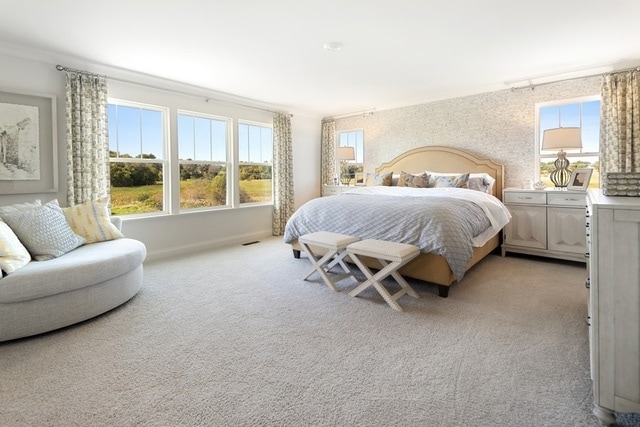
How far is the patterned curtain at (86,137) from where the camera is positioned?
353cm

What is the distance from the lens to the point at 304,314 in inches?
100

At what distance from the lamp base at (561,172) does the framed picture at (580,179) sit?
0.67 ft

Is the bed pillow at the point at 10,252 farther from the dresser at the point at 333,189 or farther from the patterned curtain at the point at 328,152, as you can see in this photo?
the patterned curtain at the point at 328,152

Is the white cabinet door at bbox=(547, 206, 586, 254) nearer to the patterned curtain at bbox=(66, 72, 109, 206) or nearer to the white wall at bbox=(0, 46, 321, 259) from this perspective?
the white wall at bbox=(0, 46, 321, 259)

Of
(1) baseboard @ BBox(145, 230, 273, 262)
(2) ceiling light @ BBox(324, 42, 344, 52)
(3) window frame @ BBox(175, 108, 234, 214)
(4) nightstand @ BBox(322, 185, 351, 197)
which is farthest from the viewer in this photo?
(4) nightstand @ BBox(322, 185, 351, 197)

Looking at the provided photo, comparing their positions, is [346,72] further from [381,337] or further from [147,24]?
[381,337]

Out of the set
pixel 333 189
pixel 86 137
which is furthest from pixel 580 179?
pixel 86 137

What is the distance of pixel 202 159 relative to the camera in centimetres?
497

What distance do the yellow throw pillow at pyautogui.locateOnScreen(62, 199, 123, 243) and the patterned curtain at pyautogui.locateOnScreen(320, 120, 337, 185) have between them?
418cm

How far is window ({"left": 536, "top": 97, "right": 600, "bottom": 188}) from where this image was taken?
13.5 feet

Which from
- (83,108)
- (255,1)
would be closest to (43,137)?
(83,108)

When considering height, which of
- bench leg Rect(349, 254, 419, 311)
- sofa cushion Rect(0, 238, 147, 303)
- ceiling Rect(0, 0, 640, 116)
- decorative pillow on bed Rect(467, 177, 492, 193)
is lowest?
bench leg Rect(349, 254, 419, 311)

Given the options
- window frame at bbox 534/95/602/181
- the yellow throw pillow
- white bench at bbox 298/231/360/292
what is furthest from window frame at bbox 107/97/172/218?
window frame at bbox 534/95/602/181

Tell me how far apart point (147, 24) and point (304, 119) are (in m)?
3.89
